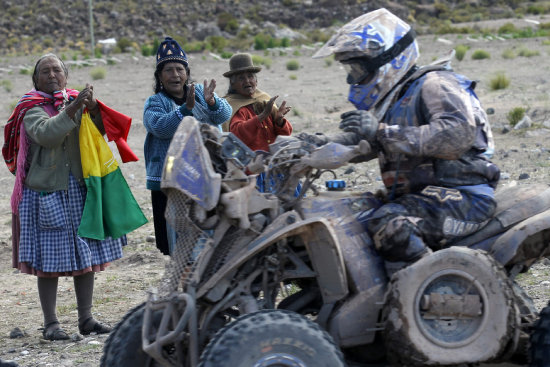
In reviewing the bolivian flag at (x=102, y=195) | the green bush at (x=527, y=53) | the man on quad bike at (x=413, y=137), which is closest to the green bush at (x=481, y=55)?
the green bush at (x=527, y=53)

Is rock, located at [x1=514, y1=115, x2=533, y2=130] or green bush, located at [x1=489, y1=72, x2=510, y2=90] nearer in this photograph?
rock, located at [x1=514, y1=115, x2=533, y2=130]

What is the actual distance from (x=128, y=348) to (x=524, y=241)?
2028 millimetres

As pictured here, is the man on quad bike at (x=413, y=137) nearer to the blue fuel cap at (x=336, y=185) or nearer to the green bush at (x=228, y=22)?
the blue fuel cap at (x=336, y=185)

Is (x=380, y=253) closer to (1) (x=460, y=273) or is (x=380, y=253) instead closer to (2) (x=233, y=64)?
(1) (x=460, y=273)

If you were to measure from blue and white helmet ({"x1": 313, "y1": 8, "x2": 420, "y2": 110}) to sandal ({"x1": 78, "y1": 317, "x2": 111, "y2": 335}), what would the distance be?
2793 millimetres

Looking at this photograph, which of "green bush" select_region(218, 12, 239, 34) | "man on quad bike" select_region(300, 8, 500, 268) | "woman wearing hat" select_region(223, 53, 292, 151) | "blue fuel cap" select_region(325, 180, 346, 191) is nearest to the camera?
"man on quad bike" select_region(300, 8, 500, 268)

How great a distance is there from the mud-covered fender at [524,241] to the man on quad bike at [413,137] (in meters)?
0.16

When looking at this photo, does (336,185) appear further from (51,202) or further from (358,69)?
(51,202)

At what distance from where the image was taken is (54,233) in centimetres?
631

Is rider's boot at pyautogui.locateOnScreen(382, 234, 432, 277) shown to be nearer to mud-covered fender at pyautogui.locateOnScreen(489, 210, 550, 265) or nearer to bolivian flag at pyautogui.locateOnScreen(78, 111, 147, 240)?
mud-covered fender at pyautogui.locateOnScreen(489, 210, 550, 265)

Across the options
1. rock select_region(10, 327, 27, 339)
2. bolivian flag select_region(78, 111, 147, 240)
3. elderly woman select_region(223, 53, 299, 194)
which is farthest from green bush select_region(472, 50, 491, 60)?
rock select_region(10, 327, 27, 339)

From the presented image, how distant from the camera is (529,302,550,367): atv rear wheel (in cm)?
419

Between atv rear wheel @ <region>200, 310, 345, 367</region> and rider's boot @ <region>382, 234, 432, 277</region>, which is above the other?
rider's boot @ <region>382, 234, 432, 277</region>

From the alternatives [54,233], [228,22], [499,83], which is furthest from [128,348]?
[228,22]
